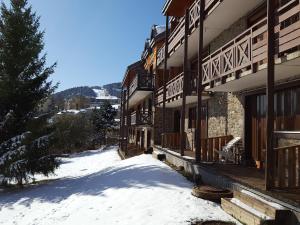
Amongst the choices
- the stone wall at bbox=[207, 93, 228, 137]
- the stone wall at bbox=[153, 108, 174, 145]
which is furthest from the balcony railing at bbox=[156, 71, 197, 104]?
the stone wall at bbox=[153, 108, 174, 145]

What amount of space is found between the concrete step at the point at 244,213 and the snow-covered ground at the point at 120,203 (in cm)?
20

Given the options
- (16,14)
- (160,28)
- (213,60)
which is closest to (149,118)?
(160,28)

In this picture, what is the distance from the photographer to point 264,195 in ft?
26.2

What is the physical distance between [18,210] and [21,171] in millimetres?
5623

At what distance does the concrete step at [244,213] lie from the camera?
286 inches

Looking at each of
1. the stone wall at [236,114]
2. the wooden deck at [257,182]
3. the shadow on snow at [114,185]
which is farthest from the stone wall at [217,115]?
the wooden deck at [257,182]

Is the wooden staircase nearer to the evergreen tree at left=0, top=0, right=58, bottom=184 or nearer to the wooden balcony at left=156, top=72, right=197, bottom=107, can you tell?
the wooden balcony at left=156, top=72, right=197, bottom=107

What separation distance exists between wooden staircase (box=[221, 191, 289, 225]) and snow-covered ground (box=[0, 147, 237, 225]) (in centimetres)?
29

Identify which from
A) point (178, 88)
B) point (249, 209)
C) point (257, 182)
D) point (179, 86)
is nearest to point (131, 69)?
point (178, 88)

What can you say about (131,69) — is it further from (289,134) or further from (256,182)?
(256,182)

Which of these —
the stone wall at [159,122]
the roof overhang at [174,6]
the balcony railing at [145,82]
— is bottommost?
the stone wall at [159,122]

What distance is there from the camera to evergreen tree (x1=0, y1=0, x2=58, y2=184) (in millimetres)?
18734

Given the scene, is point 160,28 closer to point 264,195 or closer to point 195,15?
point 195,15

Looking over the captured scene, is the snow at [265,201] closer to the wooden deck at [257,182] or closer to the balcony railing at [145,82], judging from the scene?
the wooden deck at [257,182]
